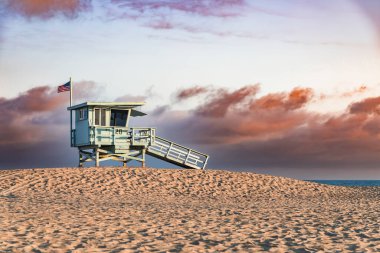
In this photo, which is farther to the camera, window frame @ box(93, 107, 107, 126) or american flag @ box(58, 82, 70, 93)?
american flag @ box(58, 82, 70, 93)

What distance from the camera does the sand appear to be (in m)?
11.6

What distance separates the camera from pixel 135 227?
13.9 meters

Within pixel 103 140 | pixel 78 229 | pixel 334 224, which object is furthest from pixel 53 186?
pixel 334 224

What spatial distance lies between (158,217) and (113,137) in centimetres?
1755

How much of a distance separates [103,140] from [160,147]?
3895 mm

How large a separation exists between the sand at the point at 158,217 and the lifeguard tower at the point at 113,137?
325cm

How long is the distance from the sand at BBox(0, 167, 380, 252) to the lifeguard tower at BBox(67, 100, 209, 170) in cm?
325

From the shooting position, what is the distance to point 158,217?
53.3 ft

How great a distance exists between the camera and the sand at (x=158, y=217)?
11586 millimetres

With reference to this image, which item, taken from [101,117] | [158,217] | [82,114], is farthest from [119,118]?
[158,217]

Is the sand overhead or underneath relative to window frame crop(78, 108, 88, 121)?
underneath

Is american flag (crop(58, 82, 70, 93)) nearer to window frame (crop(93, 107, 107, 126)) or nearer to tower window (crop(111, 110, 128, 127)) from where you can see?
window frame (crop(93, 107, 107, 126))

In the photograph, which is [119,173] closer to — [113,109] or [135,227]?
[113,109]

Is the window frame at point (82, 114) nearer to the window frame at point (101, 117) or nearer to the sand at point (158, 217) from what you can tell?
the window frame at point (101, 117)
